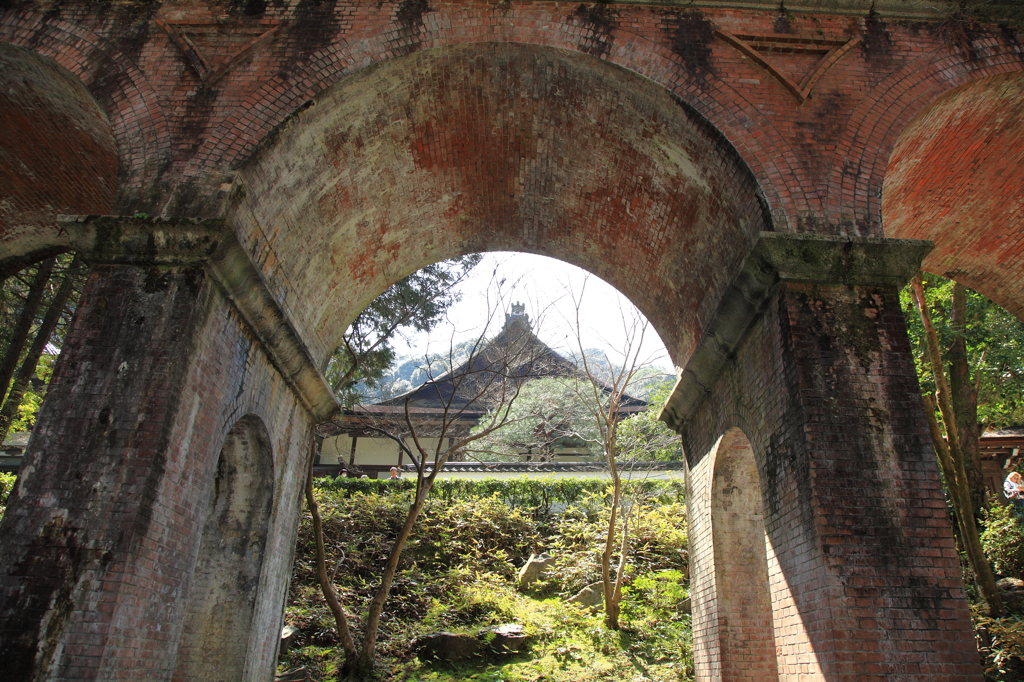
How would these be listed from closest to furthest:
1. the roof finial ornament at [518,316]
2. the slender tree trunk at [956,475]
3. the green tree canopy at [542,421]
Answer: the slender tree trunk at [956,475] → the roof finial ornament at [518,316] → the green tree canopy at [542,421]

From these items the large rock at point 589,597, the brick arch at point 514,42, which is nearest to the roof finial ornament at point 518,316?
the large rock at point 589,597

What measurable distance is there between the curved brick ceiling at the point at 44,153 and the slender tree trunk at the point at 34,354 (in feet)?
8.96

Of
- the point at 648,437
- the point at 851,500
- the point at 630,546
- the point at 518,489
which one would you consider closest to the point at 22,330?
the point at 518,489

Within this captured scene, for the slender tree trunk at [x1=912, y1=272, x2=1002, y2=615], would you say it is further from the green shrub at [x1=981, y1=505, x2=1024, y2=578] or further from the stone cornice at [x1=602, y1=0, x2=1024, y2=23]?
the stone cornice at [x1=602, y1=0, x2=1024, y2=23]

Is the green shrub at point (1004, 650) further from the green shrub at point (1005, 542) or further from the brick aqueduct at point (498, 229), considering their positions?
Result: the brick aqueduct at point (498, 229)

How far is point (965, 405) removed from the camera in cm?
1140

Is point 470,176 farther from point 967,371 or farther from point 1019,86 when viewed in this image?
point 967,371

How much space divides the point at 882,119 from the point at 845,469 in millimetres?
3173

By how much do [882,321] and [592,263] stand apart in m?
4.01

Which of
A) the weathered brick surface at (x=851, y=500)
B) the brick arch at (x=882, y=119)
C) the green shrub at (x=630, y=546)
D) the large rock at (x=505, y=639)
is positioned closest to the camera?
the weathered brick surface at (x=851, y=500)

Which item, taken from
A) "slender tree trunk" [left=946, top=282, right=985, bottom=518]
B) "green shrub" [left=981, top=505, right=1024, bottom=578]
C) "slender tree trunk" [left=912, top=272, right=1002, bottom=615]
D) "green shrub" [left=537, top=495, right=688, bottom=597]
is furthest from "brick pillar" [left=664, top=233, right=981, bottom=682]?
"green shrub" [left=537, top=495, right=688, bottom=597]

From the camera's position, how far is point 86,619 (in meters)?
4.09

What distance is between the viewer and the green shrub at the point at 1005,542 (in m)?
9.96

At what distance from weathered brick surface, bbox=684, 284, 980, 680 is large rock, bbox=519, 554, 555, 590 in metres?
8.58
